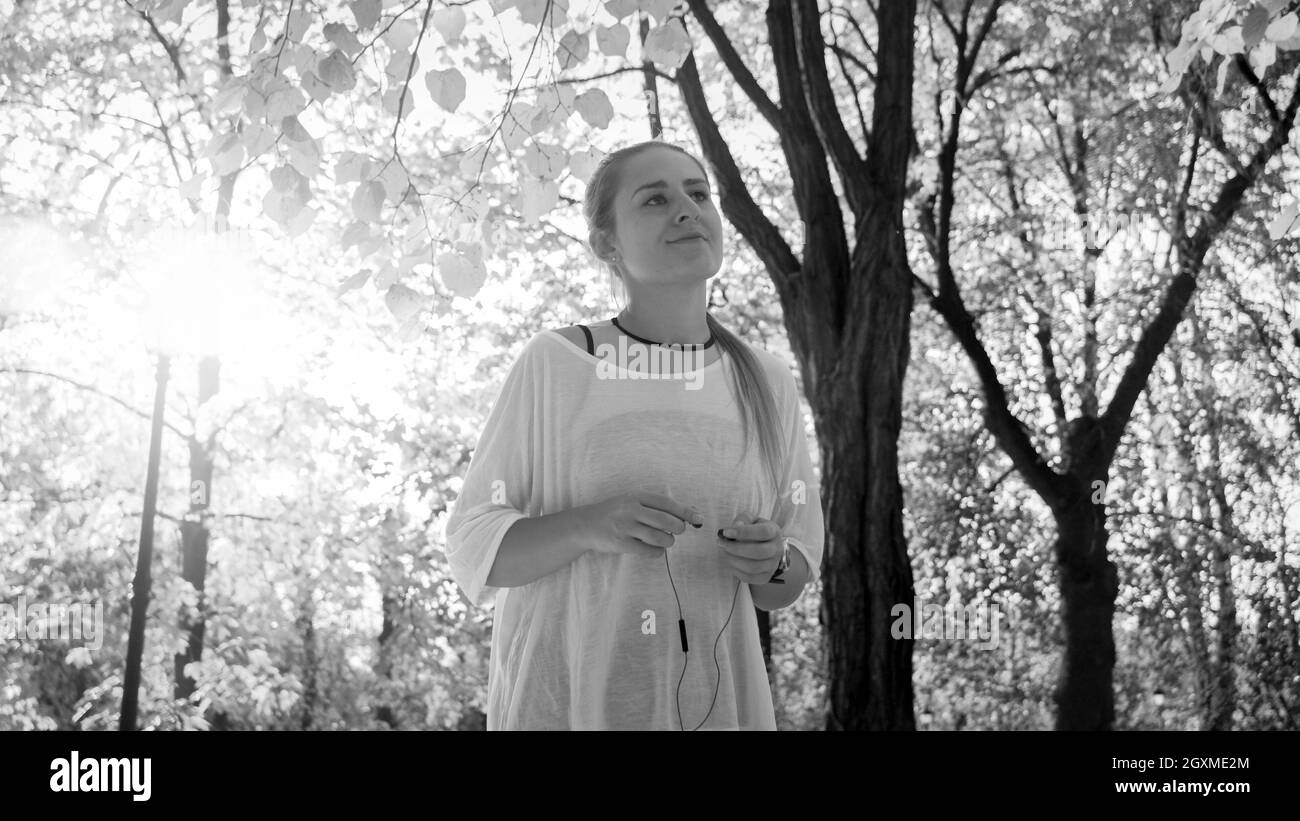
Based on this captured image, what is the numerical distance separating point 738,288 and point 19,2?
8105mm

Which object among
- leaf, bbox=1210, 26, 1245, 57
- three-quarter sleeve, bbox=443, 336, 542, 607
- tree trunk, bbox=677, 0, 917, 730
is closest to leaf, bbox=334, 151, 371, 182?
three-quarter sleeve, bbox=443, 336, 542, 607

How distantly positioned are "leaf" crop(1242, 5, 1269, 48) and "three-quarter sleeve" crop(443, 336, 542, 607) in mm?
2547

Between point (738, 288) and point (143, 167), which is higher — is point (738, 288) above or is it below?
below

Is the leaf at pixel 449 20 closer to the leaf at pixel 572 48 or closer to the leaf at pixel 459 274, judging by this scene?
the leaf at pixel 572 48

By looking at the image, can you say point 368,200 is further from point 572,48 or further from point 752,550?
point 752,550

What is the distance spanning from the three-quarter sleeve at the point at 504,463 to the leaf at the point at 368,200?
1.12 metres

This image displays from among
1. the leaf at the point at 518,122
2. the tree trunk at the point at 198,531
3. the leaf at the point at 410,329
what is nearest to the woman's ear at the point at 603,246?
the leaf at the point at 410,329

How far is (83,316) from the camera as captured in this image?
13719mm

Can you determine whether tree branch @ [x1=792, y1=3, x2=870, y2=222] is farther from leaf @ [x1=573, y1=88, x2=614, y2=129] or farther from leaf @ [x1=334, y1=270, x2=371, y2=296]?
leaf @ [x1=334, y1=270, x2=371, y2=296]

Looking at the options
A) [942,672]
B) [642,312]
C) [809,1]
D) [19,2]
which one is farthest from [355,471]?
[642,312]

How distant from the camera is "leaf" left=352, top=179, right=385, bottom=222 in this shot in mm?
2945

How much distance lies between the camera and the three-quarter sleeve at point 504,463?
75.6 inches

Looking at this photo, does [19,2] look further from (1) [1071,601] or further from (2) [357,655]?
(1) [1071,601]
